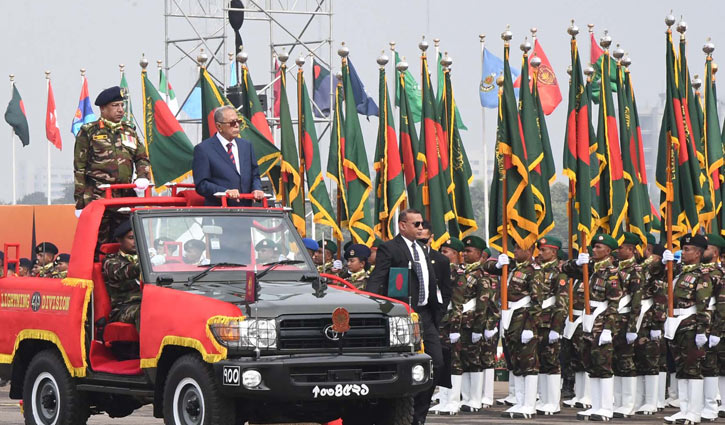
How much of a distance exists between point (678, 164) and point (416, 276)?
6.43 m

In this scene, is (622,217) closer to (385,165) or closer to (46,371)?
(385,165)

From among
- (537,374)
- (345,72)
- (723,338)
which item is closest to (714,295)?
(723,338)

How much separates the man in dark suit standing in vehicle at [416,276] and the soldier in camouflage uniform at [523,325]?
13.0 feet

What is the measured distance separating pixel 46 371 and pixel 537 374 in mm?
6562

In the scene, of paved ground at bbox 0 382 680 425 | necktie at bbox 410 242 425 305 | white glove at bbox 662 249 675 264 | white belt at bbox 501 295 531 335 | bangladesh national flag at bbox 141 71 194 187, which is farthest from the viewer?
bangladesh national flag at bbox 141 71 194 187

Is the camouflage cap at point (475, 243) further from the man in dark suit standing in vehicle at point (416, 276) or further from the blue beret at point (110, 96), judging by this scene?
the blue beret at point (110, 96)

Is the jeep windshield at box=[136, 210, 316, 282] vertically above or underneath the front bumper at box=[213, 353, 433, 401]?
above

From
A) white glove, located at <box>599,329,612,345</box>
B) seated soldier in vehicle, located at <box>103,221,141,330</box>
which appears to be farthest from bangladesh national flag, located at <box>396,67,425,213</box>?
seated soldier in vehicle, located at <box>103,221,141,330</box>

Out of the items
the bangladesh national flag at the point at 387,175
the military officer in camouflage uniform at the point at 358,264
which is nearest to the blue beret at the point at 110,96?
the military officer in camouflage uniform at the point at 358,264

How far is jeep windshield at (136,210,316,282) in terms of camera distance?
11180 mm

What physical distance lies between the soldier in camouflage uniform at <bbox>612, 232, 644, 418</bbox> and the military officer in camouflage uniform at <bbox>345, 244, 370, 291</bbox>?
10.1 feet

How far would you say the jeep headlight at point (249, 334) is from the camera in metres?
9.97

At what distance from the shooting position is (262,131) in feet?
69.3

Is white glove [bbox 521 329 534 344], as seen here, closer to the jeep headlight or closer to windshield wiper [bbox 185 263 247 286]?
windshield wiper [bbox 185 263 247 286]
